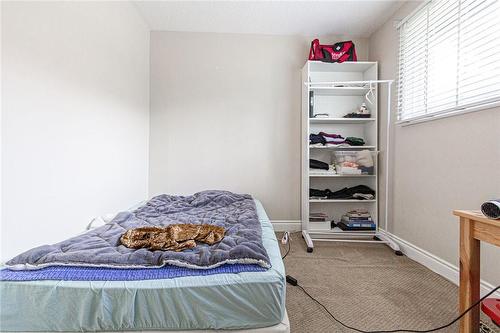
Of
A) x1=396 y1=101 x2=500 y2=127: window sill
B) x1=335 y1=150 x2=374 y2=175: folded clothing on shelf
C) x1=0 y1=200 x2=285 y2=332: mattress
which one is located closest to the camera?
x1=0 y1=200 x2=285 y2=332: mattress

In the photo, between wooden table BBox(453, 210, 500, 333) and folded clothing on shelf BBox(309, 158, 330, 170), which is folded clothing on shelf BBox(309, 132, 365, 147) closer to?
folded clothing on shelf BBox(309, 158, 330, 170)

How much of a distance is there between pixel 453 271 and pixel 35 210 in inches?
106

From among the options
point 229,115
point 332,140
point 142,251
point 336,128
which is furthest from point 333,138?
point 142,251

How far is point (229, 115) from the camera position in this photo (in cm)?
298

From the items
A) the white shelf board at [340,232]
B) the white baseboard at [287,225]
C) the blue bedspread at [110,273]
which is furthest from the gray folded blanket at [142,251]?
the white baseboard at [287,225]

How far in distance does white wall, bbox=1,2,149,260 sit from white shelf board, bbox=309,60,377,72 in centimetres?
199

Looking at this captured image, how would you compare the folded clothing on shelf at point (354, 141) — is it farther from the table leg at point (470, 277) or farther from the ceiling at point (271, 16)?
the table leg at point (470, 277)

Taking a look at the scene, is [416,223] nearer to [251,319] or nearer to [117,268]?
[251,319]

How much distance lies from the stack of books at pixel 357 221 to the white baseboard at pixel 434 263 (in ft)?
0.94

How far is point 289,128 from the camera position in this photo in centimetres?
300

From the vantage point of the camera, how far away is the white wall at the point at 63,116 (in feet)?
3.93

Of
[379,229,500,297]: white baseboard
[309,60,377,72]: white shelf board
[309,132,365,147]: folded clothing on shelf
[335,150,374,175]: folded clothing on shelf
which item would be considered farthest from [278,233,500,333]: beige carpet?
[309,60,377,72]: white shelf board

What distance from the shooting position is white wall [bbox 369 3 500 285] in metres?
1.49

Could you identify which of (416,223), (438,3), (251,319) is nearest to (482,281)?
(416,223)
